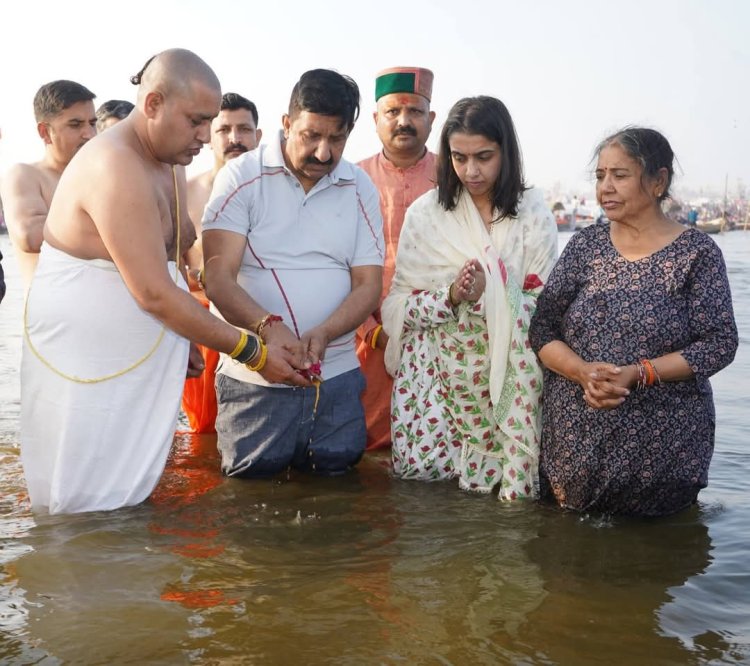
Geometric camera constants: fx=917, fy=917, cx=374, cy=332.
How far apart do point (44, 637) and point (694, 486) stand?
2781 mm

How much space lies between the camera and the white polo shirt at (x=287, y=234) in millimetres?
4543

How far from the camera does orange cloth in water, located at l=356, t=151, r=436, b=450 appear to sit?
5.48 metres

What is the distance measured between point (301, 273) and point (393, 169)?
147 cm

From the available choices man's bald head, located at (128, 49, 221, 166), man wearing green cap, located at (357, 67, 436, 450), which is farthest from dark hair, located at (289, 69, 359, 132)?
man wearing green cap, located at (357, 67, 436, 450)

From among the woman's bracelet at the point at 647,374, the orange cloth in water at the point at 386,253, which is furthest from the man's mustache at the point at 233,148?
the woman's bracelet at the point at 647,374

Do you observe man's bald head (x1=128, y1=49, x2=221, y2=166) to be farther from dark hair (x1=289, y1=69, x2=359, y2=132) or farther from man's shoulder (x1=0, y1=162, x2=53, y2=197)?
man's shoulder (x1=0, y1=162, x2=53, y2=197)

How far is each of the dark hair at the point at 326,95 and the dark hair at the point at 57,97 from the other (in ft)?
5.70

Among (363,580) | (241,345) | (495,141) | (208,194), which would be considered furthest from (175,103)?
(208,194)

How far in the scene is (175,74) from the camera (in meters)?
3.71

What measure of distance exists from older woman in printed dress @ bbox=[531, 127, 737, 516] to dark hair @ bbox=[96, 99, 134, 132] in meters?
3.79

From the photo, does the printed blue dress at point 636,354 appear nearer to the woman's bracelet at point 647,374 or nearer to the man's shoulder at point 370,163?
the woman's bracelet at point 647,374

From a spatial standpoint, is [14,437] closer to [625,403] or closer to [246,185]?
[246,185]

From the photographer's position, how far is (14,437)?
5828 millimetres

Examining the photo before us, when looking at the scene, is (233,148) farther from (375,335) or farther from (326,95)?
(326,95)
